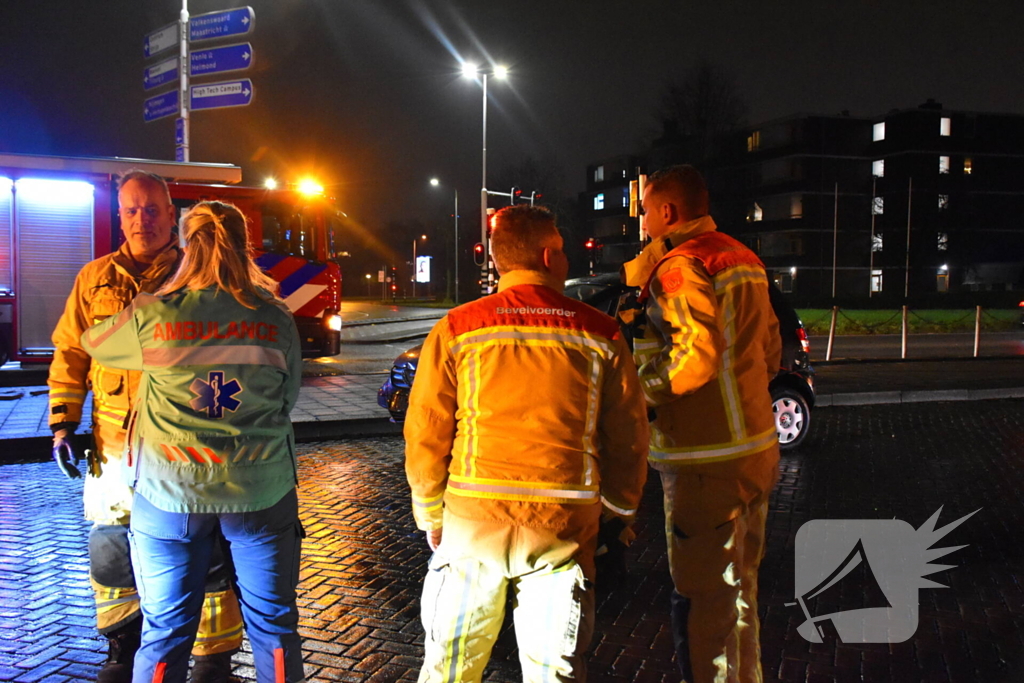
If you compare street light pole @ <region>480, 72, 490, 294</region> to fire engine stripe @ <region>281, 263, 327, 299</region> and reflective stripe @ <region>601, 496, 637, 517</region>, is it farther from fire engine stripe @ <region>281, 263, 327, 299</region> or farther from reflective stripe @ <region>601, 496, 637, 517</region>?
reflective stripe @ <region>601, 496, 637, 517</region>

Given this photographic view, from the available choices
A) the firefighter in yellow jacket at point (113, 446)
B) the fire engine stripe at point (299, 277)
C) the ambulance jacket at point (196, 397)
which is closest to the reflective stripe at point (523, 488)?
the ambulance jacket at point (196, 397)

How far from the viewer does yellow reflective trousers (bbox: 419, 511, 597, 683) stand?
7.58ft

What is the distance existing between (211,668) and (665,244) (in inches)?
95.3

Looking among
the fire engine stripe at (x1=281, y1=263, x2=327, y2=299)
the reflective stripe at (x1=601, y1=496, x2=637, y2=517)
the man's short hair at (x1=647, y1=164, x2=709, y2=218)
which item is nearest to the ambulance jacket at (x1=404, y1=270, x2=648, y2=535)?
the reflective stripe at (x1=601, y1=496, x2=637, y2=517)

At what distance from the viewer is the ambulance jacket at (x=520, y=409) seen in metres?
2.35

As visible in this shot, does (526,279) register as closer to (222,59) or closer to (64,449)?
(64,449)

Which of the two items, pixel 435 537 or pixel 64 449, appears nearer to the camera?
pixel 435 537

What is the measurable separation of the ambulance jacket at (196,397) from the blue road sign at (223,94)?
12631 millimetres

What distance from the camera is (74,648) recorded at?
3.79 m

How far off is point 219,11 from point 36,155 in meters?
3.78

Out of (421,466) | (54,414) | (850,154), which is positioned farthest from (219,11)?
(850,154)

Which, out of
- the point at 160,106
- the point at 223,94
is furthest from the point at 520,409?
the point at 160,106

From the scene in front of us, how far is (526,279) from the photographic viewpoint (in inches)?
98.9

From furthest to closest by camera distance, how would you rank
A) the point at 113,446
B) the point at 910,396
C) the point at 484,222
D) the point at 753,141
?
the point at 753,141
the point at 484,222
the point at 910,396
the point at 113,446
